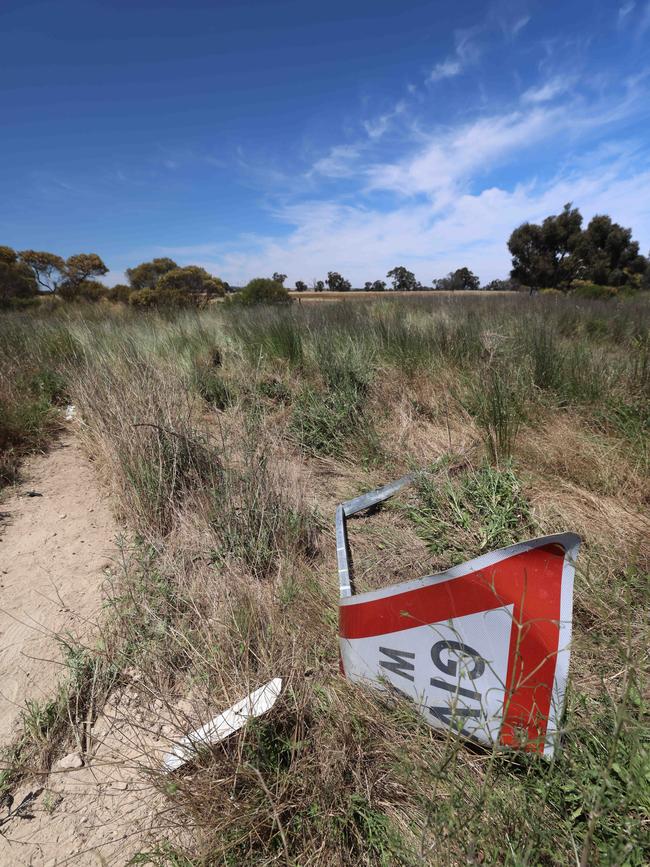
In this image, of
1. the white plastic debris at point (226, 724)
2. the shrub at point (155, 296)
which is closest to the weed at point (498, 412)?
the white plastic debris at point (226, 724)

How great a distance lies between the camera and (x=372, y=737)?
118cm

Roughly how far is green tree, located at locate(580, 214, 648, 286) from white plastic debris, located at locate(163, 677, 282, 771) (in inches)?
1327

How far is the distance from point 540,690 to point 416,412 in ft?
9.59

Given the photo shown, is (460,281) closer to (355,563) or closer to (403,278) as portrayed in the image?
(403,278)

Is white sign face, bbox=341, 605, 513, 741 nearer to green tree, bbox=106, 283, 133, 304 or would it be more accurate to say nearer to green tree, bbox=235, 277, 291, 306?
green tree, bbox=235, 277, 291, 306

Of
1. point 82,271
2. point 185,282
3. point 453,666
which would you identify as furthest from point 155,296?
point 453,666

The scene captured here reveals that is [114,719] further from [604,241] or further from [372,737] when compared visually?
[604,241]

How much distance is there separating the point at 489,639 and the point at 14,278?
24329mm

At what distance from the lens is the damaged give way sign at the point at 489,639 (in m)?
0.93

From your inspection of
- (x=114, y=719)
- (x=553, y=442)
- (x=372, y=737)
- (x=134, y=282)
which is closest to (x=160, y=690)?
(x=114, y=719)

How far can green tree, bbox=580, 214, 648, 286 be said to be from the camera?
85.4ft

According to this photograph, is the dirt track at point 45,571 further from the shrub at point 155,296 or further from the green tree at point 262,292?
the shrub at point 155,296

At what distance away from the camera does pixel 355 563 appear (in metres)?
2.06

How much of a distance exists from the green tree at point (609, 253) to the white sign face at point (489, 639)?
109 ft
